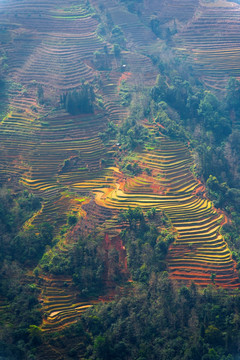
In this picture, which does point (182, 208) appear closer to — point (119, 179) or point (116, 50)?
point (119, 179)

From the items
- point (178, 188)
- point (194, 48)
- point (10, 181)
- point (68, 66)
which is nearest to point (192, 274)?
point (178, 188)

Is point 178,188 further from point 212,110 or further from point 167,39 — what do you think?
point 167,39

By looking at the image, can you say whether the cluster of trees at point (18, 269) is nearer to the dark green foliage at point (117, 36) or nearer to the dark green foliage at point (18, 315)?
the dark green foliage at point (18, 315)

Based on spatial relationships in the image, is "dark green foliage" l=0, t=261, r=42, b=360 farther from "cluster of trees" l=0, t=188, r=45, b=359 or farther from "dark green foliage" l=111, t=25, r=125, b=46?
"dark green foliage" l=111, t=25, r=125, b=46

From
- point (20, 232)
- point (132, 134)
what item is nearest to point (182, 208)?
point (132, 134)

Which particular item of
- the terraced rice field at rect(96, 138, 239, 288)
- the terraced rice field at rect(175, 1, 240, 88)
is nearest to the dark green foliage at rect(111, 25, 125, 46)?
the terraced rice field at rect(175, 1, 240, 88)

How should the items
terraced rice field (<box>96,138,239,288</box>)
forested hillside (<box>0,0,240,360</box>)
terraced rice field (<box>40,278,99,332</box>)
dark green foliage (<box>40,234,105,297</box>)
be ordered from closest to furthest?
1. forested hillside (<box>0,0,240,360</box>)
2. terraced rice field (<box>40,278,99,332</box>)
3. dark green foliage (<box>40,234,105,297</box>)
4. terraced rice field (<box>96,138,239,288</box>)

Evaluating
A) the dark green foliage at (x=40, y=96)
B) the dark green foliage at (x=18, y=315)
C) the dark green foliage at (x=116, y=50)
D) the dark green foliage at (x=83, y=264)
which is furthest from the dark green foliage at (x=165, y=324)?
the dark green foliage at (x=116, y=50)
